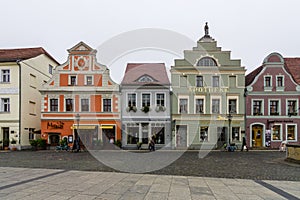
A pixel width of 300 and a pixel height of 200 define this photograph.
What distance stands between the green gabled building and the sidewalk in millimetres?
21983

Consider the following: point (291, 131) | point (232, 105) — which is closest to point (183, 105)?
point (232, 105)

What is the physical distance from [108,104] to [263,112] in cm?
1742

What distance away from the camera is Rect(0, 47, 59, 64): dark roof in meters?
31.4

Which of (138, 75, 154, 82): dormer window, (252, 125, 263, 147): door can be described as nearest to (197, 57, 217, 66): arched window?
(138, 75, 154, 82): dormer window

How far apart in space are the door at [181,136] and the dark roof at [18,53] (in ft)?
61.2

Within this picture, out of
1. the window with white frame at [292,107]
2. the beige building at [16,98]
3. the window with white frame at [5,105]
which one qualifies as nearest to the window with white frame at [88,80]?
the beige building at [16,98]

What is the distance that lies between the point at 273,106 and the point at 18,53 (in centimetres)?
3005

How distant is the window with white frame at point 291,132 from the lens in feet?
106

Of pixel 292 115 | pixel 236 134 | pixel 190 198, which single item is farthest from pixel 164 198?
pixel 292 115

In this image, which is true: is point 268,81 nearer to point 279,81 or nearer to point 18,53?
point 279,81

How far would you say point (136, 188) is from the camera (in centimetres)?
859

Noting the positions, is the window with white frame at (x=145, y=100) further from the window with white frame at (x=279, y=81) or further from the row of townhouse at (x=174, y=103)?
the window with white frame at (x=279, y=81)

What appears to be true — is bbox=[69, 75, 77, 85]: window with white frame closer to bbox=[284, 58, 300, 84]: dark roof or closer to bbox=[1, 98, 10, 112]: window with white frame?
bbox=[1, 98, 10, 112]: window with white frame

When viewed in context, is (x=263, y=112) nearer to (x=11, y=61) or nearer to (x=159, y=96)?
(x=159, y=96)
